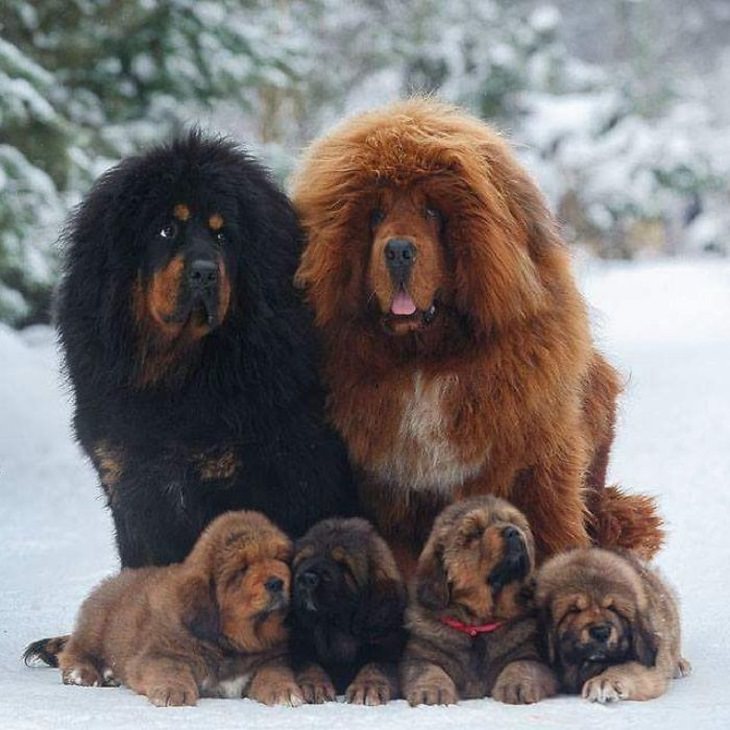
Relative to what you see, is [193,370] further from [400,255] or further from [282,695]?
[282,695]

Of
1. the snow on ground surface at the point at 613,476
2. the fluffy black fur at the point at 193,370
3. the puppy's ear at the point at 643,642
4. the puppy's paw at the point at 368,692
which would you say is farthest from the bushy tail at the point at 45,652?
the puppy's ear at the point at 643,642

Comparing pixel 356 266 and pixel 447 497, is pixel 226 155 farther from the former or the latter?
pixel 447 497

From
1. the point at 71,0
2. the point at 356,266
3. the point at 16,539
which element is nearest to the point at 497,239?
the point at 356,266

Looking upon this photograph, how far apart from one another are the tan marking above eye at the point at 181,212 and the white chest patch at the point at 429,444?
3.50ft

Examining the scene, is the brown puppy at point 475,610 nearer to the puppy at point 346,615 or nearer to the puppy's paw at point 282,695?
the puppy at point 346,615

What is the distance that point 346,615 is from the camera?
5.13 meters

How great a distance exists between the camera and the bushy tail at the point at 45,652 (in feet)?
19.4

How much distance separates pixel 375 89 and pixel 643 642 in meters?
22.4

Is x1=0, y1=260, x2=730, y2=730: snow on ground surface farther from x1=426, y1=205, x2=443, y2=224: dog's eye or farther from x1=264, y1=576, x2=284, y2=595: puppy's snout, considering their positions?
x1=426, y1=205, x2=443, y2=224: dog's eye

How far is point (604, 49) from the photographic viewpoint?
1912 inches

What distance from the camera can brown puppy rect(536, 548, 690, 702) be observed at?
4.93m

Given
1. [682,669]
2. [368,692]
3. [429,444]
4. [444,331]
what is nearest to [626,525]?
[682,669]

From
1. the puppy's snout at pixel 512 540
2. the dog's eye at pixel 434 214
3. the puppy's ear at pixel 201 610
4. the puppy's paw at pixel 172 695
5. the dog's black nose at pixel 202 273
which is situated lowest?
the puppy's paw at pixel 172 695

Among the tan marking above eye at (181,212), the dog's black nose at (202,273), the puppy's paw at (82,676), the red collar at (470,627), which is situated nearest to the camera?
the red collar at (470,627)
